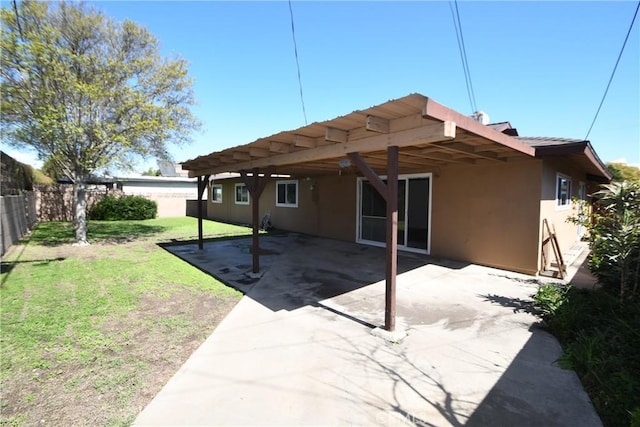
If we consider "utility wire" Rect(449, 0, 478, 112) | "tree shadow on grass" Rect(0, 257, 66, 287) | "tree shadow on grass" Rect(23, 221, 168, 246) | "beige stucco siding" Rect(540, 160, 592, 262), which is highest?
"utility wire" Rect(449, 0, 478, 112)

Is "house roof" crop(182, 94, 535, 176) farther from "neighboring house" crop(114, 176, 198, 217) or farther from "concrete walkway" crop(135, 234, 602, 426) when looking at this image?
"neighboring house" crop(114, 176, 198, 217)

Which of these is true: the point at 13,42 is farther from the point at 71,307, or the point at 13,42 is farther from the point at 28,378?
the point at 28,378

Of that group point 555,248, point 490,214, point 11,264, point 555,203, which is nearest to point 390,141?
point 490,214

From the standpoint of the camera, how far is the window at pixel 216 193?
1789 cm

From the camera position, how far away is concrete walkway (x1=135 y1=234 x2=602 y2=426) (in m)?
2.18

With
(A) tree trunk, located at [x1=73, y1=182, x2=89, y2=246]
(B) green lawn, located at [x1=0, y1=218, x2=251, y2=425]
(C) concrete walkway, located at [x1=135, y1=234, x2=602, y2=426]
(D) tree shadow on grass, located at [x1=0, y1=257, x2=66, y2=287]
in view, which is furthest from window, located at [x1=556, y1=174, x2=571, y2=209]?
(A) tree trunk, located at [x1=73, y1=182, x2=89, y2=246]

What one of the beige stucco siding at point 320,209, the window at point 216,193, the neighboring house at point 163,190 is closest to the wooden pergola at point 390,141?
the beige stucco siding at point 320,209

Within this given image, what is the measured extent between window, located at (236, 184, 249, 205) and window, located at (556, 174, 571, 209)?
40.0 feet

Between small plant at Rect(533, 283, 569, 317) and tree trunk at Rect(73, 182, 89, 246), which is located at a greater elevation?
tree trunk at Rect(73, 182, 89, 246)

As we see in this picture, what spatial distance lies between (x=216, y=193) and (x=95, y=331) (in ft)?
51.0

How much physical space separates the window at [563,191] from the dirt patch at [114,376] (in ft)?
24.7

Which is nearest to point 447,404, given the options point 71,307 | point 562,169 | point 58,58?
point 71,307

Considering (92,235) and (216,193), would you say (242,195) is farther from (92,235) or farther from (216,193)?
(92,235)

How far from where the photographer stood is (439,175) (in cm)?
731
